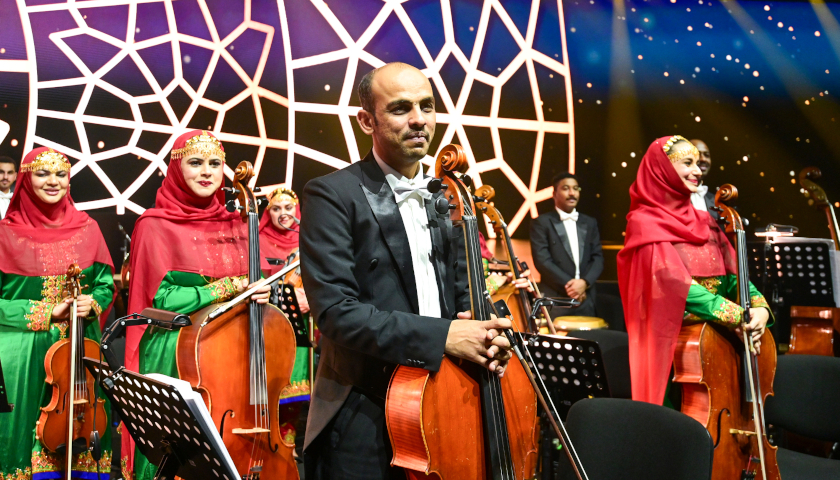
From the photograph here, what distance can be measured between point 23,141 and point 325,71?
247cm

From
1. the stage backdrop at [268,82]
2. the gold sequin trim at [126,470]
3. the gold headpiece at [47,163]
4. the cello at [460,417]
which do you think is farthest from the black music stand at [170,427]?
the stage backdrop at [268,82]

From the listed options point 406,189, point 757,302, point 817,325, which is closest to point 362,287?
point 406,189

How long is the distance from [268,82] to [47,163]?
2493 mm

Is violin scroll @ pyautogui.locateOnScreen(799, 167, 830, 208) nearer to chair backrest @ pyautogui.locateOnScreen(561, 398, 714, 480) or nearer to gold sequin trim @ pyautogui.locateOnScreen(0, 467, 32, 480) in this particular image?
chair backrest @ pyautogui.locateOnScreen(561, 398, 714, 480)

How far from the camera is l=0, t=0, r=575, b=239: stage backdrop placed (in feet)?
16.9

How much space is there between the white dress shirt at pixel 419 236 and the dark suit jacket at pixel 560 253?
4098mm

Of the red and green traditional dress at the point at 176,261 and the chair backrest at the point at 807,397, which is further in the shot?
the red and green traditional dress at the point at 176,261

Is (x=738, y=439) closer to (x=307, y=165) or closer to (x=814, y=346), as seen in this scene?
(x=814, y=346)

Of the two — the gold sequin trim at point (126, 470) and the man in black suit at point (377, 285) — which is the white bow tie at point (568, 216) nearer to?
the gold sequin trim at point (126, 470)

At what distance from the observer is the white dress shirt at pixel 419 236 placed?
173 cm

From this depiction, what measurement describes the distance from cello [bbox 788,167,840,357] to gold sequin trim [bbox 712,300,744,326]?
1.49m

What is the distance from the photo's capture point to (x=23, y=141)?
5.01m

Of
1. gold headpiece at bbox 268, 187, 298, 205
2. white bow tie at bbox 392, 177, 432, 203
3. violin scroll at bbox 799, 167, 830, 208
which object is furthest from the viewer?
gold headpiece at bbox 268, 187, 298, 205

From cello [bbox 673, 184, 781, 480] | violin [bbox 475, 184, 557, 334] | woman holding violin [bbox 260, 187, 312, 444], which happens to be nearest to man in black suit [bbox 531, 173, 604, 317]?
violin [bbox 475, 184, 557, 334]
